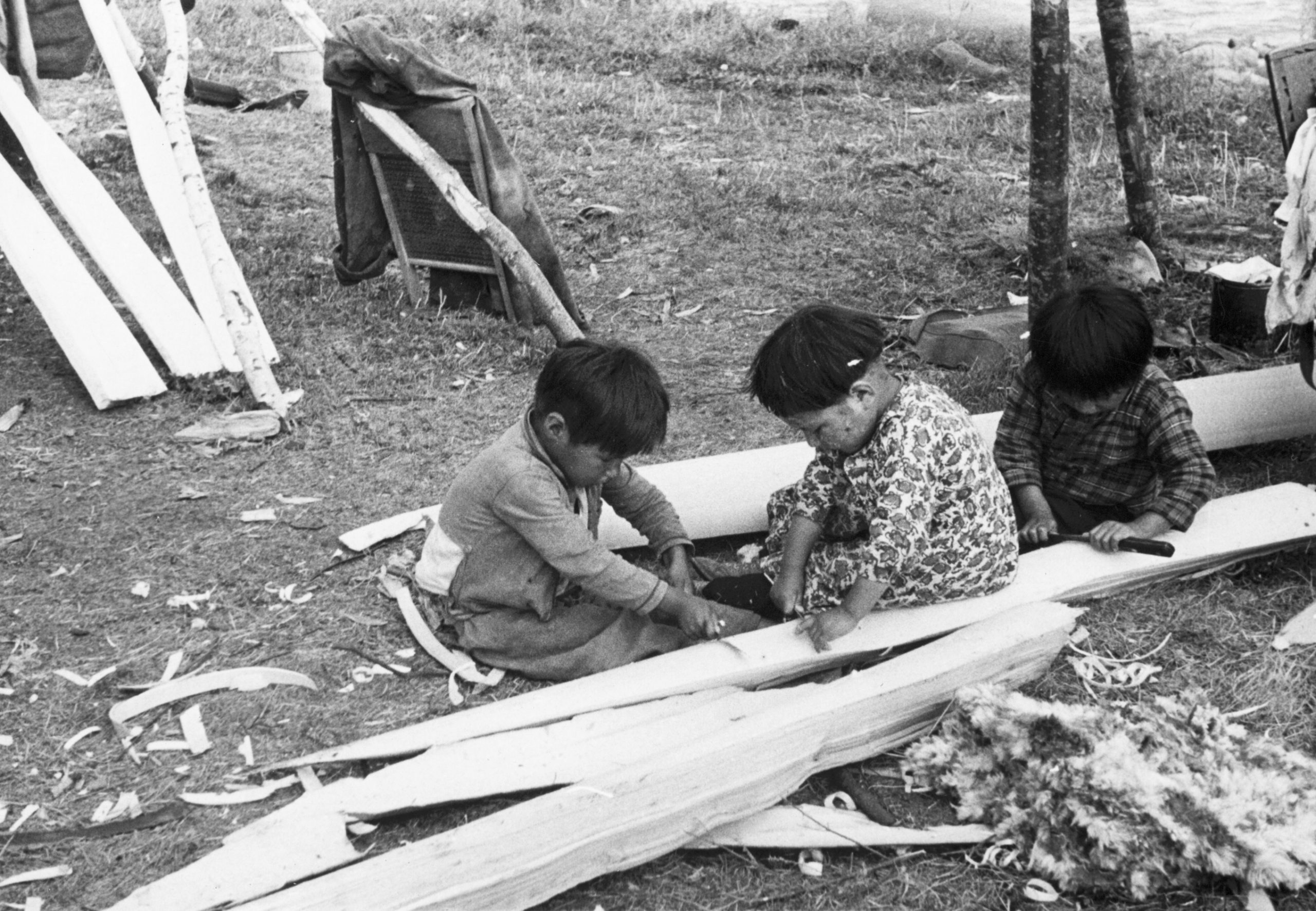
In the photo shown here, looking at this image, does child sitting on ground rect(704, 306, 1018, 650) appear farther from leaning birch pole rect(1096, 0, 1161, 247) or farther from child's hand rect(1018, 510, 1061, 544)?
leaning birch pole rect(1096, 0, 1161, 247)

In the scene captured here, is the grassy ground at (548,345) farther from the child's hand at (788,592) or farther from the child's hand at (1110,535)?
the child's hand at (788,592)

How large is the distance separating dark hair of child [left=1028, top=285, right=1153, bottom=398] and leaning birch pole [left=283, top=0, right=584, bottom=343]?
226 cm

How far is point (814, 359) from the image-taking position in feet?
→ 9.65

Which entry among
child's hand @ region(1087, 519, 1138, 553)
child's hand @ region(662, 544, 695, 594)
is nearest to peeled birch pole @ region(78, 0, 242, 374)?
child's hand @ region(662, 544, 695, 594)

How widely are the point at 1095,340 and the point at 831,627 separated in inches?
42.0

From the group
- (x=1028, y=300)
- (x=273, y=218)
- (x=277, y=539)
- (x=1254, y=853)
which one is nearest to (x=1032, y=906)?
(x=1254, y=853)

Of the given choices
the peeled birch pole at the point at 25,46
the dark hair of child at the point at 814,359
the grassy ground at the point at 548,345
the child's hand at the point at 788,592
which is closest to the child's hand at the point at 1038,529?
the grassy ground at the point at 548,345

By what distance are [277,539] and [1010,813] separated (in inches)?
98.3

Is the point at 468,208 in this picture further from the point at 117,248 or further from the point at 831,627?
the point at 831,627

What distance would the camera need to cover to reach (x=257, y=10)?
11445mm

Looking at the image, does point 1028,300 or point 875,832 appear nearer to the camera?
point 875,832

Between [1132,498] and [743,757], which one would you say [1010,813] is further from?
[1132,498]

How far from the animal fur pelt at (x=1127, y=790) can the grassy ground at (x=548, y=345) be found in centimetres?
9

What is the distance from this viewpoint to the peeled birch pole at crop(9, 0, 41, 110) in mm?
6375
